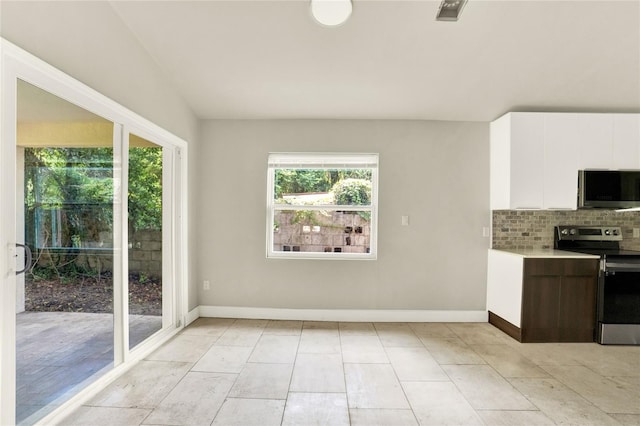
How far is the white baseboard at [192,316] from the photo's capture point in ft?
11.5

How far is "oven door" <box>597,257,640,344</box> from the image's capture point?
121 inches

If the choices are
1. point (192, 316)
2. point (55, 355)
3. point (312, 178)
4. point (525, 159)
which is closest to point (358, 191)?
point (312, 178)

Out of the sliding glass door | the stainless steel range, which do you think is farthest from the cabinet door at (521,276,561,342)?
the sliding glass door

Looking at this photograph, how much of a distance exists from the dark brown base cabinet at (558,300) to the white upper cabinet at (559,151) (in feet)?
2.17

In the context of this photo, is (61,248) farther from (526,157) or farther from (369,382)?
(526,157)

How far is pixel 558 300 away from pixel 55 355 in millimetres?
4197

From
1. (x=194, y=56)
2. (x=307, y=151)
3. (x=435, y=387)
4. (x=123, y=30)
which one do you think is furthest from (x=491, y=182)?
(x=123, y=30)

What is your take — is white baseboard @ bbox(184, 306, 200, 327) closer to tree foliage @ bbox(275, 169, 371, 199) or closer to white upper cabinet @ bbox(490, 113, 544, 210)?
tree foliage @ bbox(275, 169, 371, 199)

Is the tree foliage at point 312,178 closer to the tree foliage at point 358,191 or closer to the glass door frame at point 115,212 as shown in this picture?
the tree foliage at point 358,191

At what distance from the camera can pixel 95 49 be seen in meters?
2.12

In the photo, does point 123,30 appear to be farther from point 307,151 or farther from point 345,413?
point 345,413

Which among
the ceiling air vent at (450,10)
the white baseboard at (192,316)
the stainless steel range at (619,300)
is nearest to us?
the ceiling air vent at (450,10)

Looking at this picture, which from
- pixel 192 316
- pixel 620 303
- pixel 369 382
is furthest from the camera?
pixel 192 316

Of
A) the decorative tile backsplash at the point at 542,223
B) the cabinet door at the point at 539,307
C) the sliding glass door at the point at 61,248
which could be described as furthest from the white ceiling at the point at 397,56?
the cabinet door at the point at 539,307
